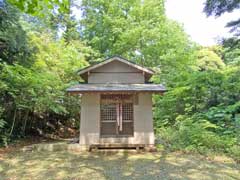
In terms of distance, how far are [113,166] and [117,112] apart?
9.71 feet

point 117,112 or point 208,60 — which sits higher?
point 208,60

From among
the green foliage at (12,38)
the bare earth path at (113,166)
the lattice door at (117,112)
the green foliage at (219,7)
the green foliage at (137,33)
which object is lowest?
the bare earth path at (113,166)

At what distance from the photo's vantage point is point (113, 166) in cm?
715

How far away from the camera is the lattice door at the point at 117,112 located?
9.90 metres

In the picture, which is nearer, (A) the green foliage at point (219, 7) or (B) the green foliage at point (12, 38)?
(B) the green foliage at point (12, 38)

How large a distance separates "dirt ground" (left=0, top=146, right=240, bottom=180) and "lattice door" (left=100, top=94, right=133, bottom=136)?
154 cm

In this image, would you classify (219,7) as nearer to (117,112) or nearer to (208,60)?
(117,112)

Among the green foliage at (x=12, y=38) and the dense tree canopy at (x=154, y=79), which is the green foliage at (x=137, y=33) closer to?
the dense tree canopy at (x=154, y=79)

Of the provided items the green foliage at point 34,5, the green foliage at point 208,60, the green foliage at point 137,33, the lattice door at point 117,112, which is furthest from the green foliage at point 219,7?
the green foliage at point 34,5

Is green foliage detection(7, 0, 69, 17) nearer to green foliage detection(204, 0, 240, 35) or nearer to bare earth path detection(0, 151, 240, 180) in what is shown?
bare earth path detection(0, 151, 240, 180)

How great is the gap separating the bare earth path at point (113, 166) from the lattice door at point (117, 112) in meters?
1.62

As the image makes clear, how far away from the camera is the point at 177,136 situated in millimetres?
10359

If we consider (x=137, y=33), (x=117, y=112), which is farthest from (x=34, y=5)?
(x=137, y=33)

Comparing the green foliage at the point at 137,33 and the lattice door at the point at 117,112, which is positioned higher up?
the green foliage at the point at 137,33
